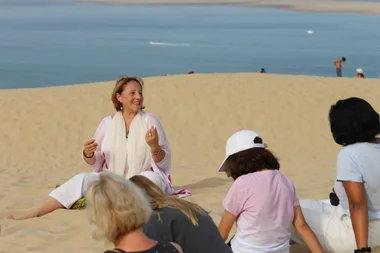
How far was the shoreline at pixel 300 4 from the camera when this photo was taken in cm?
12371

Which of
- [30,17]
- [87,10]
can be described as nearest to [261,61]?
[30,17]

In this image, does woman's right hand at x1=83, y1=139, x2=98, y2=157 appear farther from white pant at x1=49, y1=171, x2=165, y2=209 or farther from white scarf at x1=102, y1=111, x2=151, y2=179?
white scarf at x1=102, y1=111, x2=151, y2=179

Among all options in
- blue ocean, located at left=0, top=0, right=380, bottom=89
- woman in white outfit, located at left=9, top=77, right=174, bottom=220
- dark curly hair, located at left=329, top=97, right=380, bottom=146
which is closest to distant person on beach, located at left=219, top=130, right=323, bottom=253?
dark curly hair, located at left=329, top=97, right=380, bottom=146

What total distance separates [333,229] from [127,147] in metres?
2.81

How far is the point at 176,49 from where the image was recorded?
67562 millimetres

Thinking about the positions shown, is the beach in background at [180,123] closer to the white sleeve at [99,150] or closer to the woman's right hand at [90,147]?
the white sleeve at [99,150]

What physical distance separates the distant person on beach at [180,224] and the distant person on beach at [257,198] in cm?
88

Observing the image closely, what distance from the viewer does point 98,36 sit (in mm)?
83562

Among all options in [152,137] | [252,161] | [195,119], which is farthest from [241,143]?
[195,119]

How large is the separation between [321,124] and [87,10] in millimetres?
142081

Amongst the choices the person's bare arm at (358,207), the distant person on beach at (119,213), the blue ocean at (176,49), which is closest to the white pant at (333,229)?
the person's bare arm at (358,207)

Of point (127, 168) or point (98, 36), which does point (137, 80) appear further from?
point (98, 36)

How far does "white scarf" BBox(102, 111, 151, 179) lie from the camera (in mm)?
8773

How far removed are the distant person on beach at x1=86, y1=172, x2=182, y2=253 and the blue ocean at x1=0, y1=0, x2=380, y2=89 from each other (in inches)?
1607
